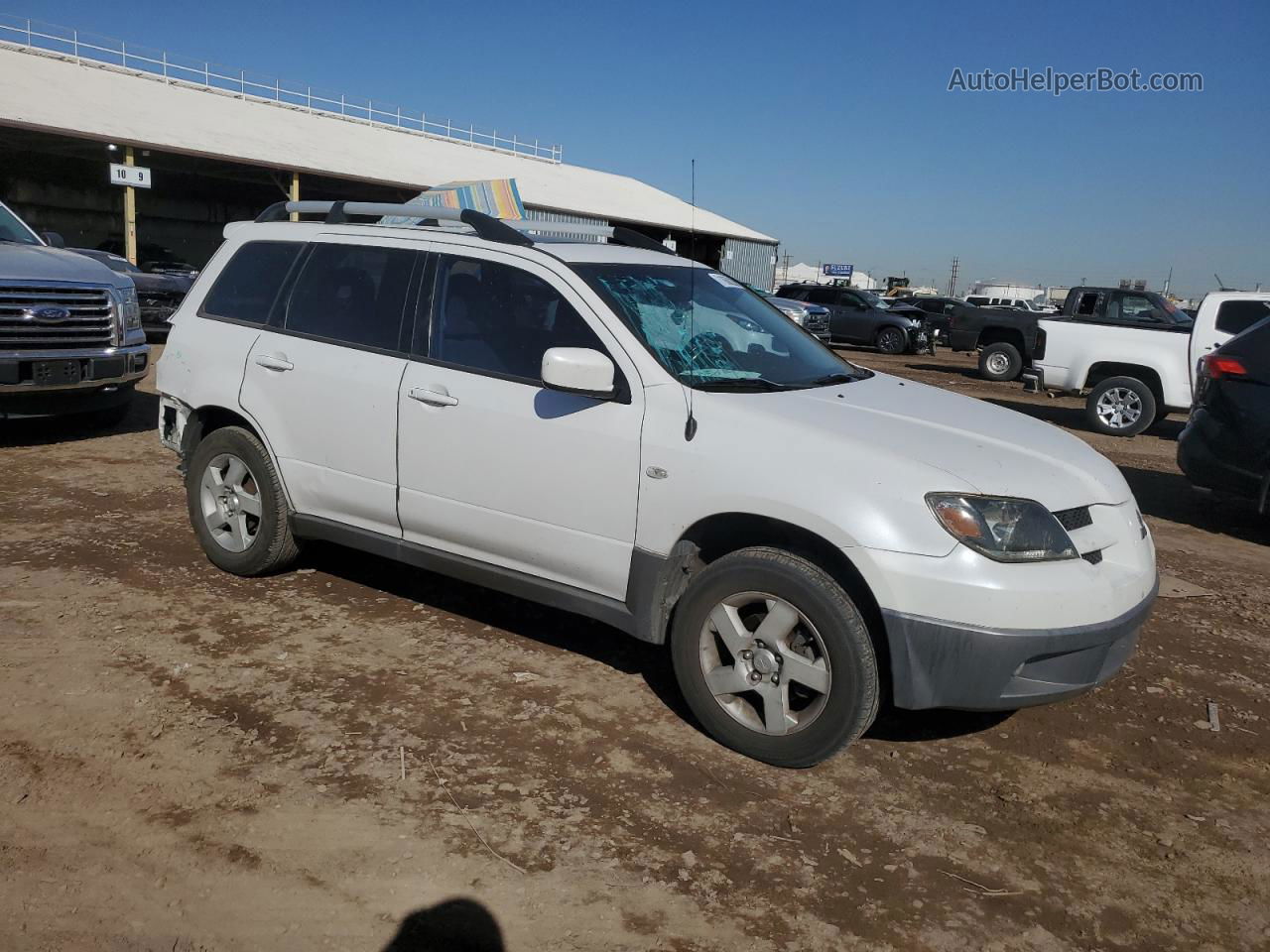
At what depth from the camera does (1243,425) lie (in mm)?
6914

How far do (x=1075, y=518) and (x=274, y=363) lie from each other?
356 cm

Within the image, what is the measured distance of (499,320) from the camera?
413cm

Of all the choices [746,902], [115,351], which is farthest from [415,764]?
[115,351]

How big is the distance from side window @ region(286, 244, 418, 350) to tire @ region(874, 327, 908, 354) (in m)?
23.2

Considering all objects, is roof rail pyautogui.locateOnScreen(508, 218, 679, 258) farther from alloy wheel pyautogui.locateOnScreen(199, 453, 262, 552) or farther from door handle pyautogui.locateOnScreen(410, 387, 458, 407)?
alloy wheel pyautogui.locateOnScreen(199, 453, 262, 552)

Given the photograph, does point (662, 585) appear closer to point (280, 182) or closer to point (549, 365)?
point (549, 365)

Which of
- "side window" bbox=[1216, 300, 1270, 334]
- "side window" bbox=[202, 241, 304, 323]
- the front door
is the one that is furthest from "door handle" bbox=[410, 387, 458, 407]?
"side window" bbox=[1216, 300, 1270, 334]

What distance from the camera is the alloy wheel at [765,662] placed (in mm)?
3299

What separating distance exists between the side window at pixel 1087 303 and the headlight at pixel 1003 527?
14143 mm

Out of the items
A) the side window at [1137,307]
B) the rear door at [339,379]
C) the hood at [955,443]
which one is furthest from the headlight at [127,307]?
the side window at [1137,307]

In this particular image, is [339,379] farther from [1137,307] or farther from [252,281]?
Answer: [1137,307]

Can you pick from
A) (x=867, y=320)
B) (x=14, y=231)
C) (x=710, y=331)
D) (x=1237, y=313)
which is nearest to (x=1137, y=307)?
(x=1237, y=313)

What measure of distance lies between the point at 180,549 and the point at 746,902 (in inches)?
161

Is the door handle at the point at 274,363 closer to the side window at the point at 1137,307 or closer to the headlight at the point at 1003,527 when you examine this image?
the headlight at the point at 1003,527
